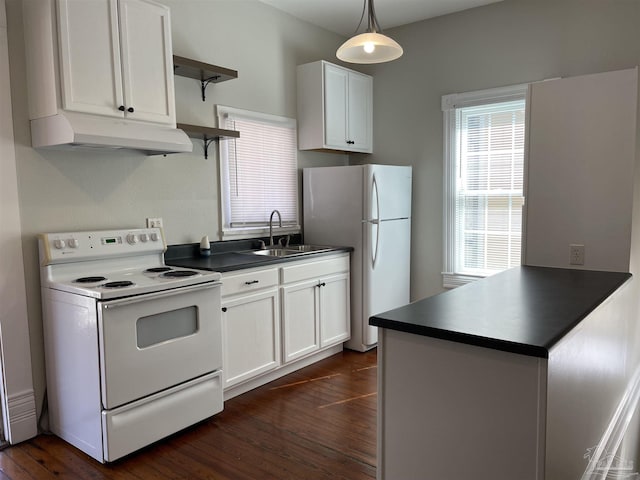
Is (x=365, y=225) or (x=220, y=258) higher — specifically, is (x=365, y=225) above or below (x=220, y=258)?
above

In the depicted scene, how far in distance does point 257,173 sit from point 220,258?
899 mm

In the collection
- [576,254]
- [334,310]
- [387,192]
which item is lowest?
[334,310]

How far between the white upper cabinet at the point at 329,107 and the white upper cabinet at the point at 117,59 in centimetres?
153

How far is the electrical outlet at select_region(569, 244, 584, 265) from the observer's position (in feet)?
8.54

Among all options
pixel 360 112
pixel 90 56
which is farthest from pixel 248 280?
pixel 360 112

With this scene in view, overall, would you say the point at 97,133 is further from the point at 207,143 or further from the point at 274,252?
the point at 274,252

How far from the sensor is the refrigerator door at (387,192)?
152 inches

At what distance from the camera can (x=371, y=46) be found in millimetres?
2506

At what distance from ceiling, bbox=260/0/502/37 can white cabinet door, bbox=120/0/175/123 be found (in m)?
1.36

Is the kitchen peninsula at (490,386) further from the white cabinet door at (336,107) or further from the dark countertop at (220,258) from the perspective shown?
the white cabinet door at (336,107)

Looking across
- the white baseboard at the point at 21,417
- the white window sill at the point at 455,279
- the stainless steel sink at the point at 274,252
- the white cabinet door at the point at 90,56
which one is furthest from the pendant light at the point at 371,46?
the white baseboard at the point at 21,417

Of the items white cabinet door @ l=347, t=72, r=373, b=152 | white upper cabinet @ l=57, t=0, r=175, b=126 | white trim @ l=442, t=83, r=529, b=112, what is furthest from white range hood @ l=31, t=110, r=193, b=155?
white trim @ l=442, t=83, r=529, b=112

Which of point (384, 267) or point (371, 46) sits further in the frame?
point (384, 267)

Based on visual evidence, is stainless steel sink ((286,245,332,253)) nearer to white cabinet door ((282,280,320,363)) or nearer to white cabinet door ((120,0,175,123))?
white cabinet door ((282,280,320,363))
